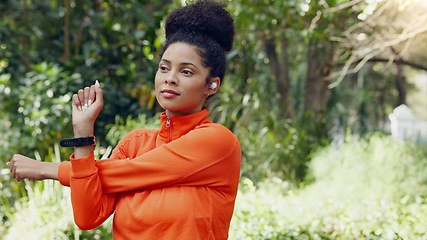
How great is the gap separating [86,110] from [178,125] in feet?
1.14

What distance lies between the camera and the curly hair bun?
68.6 inches

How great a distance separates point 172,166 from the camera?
5.22 feet

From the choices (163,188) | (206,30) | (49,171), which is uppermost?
(206,30)

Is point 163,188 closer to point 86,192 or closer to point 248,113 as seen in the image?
point 86,192

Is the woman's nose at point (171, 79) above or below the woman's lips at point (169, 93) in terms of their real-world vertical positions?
above

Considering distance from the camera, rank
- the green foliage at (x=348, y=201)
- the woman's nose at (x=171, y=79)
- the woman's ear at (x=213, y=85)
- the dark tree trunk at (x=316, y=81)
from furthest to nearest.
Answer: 1. the dark tree trunk at (x=316, y=81)
2. the green foliage at (x=348, y=201)
3. the woman's ear at (x=213, y=85)
4. the woman's nose at (x=171, y=79)

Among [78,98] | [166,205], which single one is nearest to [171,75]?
[78,98]

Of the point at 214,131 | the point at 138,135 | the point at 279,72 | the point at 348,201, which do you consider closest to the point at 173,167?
the point at 214,131

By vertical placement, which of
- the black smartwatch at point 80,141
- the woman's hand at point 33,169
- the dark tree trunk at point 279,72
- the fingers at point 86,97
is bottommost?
the dark tree trunk at point 279,72

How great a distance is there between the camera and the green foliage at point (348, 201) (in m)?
3.81

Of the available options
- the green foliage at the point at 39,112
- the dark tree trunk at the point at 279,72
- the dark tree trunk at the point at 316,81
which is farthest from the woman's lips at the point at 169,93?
the dark tree trunk at the point at 279,72

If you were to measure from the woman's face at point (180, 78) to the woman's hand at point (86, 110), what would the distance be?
0.75 ft

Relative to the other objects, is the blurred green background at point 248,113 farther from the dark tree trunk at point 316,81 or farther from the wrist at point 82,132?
the wrist at point 82,132

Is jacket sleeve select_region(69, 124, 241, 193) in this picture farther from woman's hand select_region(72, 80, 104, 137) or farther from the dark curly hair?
the dark curly hair
